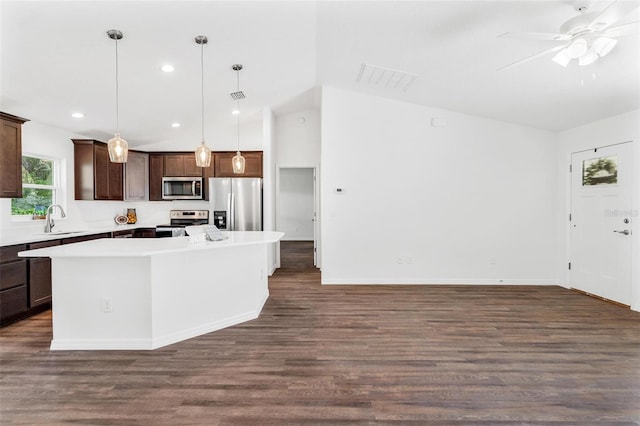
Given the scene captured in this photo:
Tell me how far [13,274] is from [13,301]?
0.28m

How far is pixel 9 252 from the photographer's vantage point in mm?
3334

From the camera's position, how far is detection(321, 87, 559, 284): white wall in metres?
5.06

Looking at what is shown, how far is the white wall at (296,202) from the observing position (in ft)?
34.1

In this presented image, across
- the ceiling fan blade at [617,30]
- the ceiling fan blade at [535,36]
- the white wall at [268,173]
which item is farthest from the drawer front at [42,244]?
the ceiling fan blade at [617,30]

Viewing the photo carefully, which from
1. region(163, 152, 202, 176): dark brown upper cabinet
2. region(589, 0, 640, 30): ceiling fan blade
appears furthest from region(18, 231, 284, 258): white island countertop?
region(589, 0, 640, 30): ceiling fan blade

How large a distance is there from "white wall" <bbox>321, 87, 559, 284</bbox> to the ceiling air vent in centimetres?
51

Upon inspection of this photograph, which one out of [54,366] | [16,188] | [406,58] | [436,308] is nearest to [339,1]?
[406,58]

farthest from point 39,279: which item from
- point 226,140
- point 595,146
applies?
point 595,146

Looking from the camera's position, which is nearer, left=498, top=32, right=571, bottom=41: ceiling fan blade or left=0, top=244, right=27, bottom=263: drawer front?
left=498, top=32, right=571, bottom=41: ceiling fan blade

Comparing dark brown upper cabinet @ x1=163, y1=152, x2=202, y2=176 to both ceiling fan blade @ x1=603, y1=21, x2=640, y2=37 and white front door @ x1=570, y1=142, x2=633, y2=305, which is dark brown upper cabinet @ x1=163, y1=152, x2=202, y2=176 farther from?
white front door @ x1=570, y1=142, x2=633, y2=305

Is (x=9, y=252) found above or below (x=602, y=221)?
below

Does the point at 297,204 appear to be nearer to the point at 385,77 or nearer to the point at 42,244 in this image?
the point at 385,77

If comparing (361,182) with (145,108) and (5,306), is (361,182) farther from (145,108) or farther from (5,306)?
(5,306)

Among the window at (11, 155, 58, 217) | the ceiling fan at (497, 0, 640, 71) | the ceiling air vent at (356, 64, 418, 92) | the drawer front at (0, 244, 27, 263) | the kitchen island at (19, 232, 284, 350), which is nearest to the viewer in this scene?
the ceiling fan at (497, 0, 640, 71)
